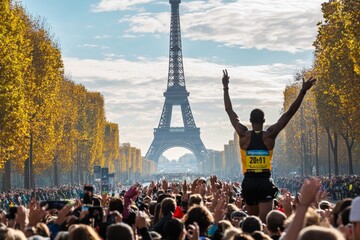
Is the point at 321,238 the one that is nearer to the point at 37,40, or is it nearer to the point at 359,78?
the point at 359,78

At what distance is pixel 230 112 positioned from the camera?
12836 millimetres

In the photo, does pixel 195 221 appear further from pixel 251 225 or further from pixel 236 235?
pixel 236 235

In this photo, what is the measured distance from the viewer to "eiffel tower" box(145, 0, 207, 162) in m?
185

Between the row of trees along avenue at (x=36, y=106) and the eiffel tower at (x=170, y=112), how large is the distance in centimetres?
7625

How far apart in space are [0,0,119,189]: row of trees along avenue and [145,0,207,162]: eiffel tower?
250 ft

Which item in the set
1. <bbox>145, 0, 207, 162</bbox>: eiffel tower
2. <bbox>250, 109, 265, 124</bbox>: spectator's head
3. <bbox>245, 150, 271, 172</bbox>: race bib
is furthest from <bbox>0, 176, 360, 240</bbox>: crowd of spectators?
<bbox>145, 0, 207, 162</bbox>: eiffel tower

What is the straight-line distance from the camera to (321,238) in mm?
5332

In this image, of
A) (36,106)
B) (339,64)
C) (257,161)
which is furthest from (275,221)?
(36,106)

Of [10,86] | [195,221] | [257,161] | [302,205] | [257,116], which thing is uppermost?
[10,86]

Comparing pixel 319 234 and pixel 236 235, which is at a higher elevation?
pixel 319 234

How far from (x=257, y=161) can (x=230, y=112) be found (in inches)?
34.3

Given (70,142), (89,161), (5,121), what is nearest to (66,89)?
(70,142)

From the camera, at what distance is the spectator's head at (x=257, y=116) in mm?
12277

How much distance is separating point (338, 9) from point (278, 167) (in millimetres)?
101721
